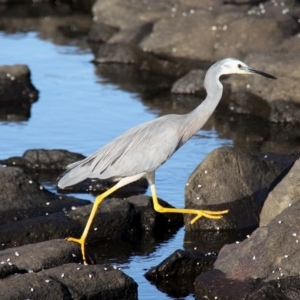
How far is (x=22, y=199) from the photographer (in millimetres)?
10969

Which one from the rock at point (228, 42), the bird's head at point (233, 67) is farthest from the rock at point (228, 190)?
the rock at point (228, 42)

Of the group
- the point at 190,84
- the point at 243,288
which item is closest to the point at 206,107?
the point at 243,288

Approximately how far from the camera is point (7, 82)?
17875 millimetres

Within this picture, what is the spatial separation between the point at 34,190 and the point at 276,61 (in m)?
6.73

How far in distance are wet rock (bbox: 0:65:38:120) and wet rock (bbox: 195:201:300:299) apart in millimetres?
8914

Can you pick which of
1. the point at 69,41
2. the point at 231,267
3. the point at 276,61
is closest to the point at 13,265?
the point at 231,267

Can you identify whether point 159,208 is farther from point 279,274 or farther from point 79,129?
point 79,129

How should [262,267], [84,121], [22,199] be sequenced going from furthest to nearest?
[84,121]
[22,199]
[262,267]

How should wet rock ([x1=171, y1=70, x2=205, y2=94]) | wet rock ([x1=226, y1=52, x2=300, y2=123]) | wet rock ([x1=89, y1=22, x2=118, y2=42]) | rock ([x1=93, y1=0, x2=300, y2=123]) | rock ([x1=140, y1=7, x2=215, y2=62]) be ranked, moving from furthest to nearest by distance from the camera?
wet rock ([x1=89, y1=22, x2=118, y2=42])
rock ([x1=140, y1=7, x2=215, y2=62])
wet rock ([x1=171, y1=70, x2=205, y2=94])
rock ([x1=93, y1=0, x2=300, y2=123])
wet rock ([x1=226, y1=52, x2=300, y2=123])

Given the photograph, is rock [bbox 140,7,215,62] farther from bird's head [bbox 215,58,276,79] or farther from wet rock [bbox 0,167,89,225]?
bird's head [bbox 215,58,276,79]

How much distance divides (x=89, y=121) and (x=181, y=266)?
7.11 metres

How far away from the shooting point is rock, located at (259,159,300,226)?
9.99 meters

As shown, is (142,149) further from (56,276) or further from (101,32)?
(101,32)

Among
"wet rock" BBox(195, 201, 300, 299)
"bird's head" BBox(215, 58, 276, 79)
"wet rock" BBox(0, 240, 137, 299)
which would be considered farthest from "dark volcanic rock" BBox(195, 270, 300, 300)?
"bird's head" BBox(215, 58, 276, 79)
